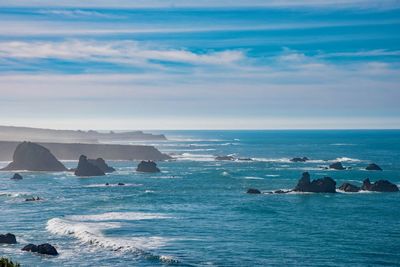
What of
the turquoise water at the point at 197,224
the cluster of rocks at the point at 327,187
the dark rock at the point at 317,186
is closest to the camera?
the turquoise water at the point at 197,224

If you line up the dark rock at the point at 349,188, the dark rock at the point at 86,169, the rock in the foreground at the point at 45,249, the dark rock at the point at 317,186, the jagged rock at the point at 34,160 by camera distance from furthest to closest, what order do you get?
the jagged rock at the point at 34,160
the dark rock at the point at 86,169
the dark rock at the point at 349,188
the dark rock at the point at 317,186
the rock in the foreground at the point at 45,249

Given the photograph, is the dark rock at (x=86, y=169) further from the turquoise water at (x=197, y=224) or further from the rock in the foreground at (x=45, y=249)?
the rock in the foreground at (x=45, y=249)

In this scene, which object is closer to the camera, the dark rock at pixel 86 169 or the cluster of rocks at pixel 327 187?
the cluster of rocks at pixel 327 187

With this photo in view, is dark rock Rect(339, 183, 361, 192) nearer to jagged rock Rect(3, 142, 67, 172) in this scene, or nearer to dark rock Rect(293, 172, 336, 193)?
dark rock Rect(293, 172, 336, 193)

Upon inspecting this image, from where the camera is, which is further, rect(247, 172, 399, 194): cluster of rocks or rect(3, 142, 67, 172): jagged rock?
rect(3, 142, 67, 172): jagged rock

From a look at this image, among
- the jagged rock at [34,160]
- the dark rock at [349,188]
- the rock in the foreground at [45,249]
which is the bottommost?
the rock in the foreground at [45,249]

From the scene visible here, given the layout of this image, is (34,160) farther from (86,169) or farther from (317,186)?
(317,186)

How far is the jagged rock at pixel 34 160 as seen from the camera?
183000 millimetres

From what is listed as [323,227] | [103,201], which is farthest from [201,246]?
[103,201]

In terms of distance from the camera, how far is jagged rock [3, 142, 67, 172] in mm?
183000

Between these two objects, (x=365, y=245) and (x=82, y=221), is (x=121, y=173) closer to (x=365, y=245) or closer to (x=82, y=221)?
(x=82, y=221)

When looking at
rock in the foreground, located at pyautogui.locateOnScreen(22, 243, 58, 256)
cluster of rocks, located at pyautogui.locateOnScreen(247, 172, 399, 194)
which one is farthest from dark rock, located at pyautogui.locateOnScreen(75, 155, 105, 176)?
rock in the foreground, located at pyautogui.locateOnScreen(22, 243, 58, 256)

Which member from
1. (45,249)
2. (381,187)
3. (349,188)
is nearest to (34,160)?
(349,188)

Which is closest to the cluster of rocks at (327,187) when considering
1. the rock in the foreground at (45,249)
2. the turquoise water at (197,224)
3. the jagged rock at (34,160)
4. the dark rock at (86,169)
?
the turquoise water at (197,224)
